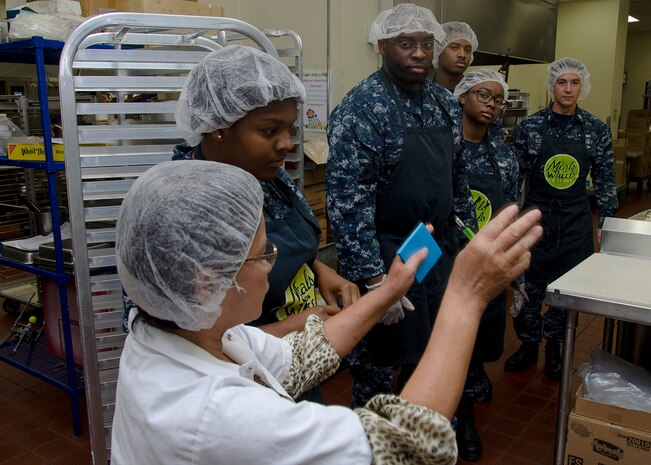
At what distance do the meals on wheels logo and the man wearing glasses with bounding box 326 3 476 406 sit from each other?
130cm

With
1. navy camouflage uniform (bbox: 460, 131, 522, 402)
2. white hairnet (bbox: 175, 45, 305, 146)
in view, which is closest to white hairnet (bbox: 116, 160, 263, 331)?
white hairnet (bbox: 175, 45, 305, 146)

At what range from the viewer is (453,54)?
11.1ft

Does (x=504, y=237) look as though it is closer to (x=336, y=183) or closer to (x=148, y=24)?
(x=336, y=183)

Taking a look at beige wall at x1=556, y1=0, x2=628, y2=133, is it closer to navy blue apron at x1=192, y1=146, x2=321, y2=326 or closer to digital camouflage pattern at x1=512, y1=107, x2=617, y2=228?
digital camouflage pattern at x1=512, y1=107, x2=617, y2=228

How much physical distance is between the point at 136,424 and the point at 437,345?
49 cm

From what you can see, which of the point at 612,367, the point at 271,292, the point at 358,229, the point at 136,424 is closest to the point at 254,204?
the point at 136,424

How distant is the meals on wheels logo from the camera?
327 centimetres

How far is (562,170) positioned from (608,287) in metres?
1.68

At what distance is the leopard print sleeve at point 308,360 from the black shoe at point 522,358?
2.41 metres

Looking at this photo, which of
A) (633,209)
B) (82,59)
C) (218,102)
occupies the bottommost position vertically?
(633,209)

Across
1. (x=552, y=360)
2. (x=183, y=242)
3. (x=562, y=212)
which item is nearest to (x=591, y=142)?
(x=562, y=212)

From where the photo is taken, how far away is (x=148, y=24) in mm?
1912

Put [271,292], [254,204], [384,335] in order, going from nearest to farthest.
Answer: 1. [254,204]
2. [271,292]
3. [384,335]

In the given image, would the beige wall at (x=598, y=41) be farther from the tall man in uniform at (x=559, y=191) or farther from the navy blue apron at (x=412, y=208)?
the navy blue apron at (x=412, y=208)
